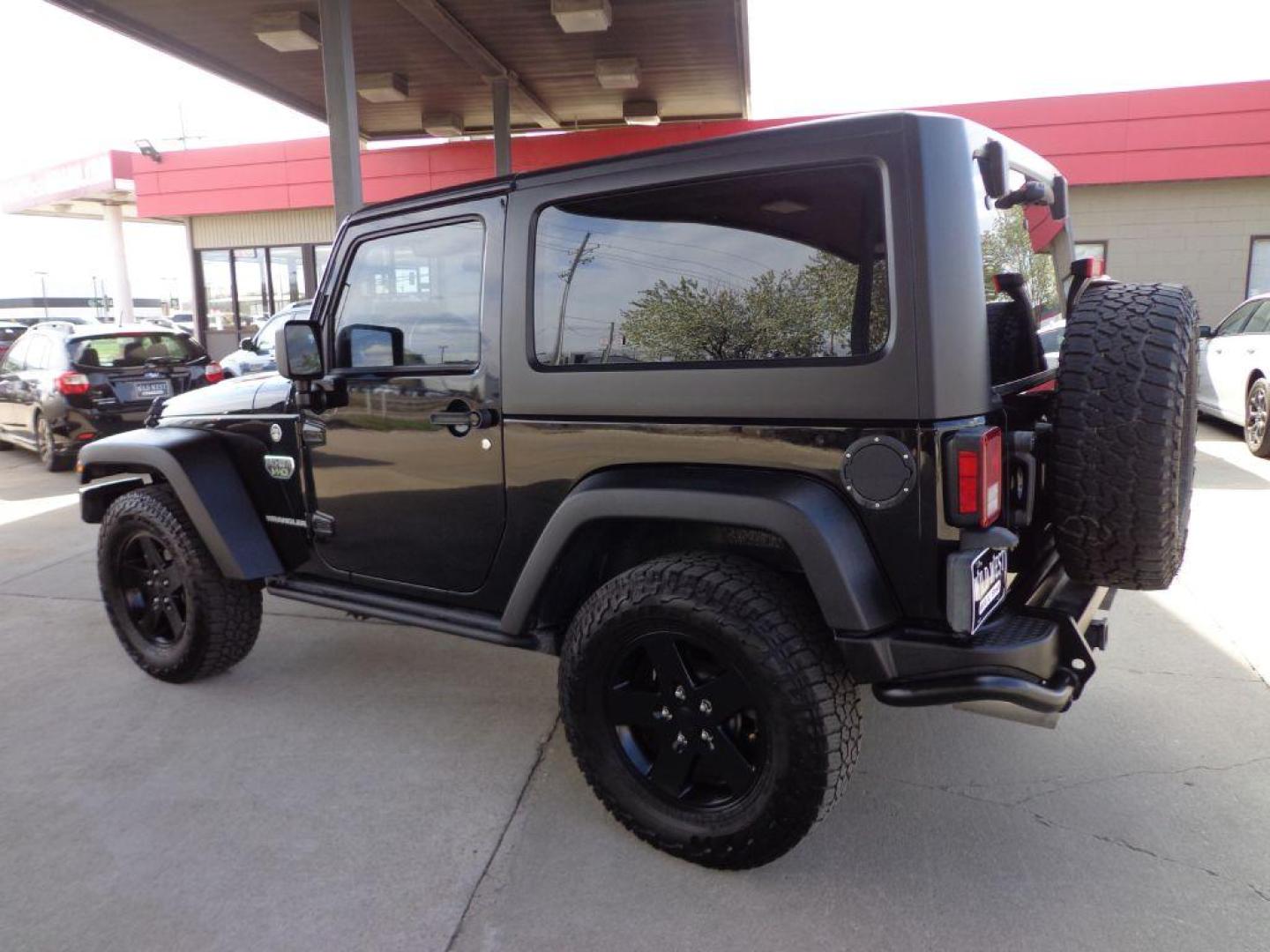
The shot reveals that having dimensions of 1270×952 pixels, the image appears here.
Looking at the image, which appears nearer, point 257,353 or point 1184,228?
point 257,353

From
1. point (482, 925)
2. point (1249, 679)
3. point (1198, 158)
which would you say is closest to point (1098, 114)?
point (1198, 158)

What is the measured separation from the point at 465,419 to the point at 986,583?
1.64m

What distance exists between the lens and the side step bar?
115 inches


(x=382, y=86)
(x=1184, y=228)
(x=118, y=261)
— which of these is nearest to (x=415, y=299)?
(x=382, y=86)

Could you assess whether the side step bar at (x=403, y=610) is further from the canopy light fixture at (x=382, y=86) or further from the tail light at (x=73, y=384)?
the canopy light fixture at (x=382, y=86)

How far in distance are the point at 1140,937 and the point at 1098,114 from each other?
48.8 ft

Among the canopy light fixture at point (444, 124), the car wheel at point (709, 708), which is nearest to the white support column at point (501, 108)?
the canopy light fixture at point (444, 124)

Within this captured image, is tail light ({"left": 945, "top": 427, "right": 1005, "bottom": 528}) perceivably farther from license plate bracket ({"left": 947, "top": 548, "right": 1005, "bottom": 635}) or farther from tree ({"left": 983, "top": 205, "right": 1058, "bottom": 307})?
tree ({"left": 983, "top": 205, "right": 1058, "bottom": 307})

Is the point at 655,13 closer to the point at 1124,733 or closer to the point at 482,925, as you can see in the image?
the point at 1124,733

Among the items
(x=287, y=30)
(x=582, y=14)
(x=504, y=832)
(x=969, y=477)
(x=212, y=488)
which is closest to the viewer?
(x=969, y=477)

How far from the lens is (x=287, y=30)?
29.3 ft

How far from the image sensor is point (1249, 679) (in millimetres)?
3693

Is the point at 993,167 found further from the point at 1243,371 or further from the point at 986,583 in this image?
the point at 1243,371

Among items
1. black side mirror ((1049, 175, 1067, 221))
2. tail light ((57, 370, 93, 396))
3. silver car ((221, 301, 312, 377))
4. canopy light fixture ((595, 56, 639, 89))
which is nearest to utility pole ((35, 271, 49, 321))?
silver car ((221, 301, 312, 377))
